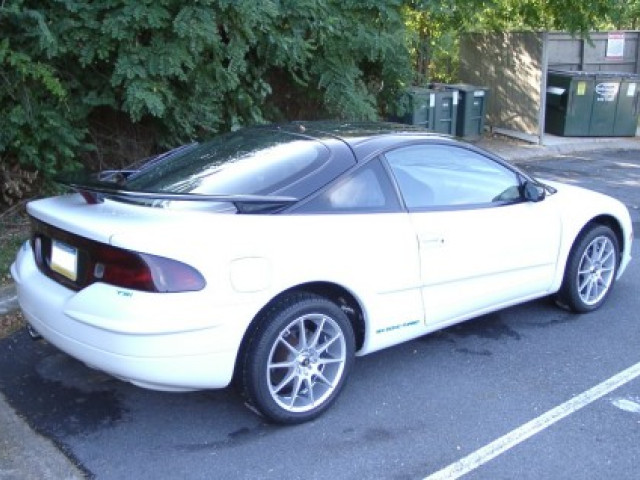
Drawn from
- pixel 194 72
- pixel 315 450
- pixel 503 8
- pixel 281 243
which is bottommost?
pixel 315 450

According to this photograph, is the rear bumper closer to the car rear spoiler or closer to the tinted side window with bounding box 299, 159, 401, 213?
the car rear spoiler

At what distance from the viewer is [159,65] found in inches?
250

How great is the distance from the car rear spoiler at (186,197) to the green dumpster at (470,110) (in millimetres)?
9641

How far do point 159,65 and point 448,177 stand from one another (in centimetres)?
312

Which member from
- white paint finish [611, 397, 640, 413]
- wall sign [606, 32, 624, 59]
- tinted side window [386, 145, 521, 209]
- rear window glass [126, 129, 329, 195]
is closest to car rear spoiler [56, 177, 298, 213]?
rear window glass [126, 129, 329, 195]

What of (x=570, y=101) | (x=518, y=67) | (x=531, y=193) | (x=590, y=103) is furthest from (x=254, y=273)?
(x=590, y=103)

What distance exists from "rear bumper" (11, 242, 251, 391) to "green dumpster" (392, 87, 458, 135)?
8.09m

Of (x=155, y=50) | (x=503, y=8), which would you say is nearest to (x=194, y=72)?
(x=155, y=50)

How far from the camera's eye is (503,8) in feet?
45.4

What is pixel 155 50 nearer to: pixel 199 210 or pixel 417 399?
pixel 199 210

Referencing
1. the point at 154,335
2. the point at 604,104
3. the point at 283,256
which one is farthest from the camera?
the point at 604,104

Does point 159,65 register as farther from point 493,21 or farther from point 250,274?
point 493,21

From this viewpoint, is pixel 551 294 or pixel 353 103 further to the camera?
pixel 353 103

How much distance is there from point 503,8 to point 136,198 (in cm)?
1194
